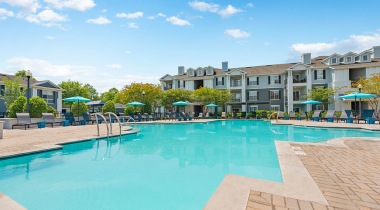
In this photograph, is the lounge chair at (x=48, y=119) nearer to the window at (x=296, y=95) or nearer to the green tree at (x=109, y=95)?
the window at (x=296, y=95)

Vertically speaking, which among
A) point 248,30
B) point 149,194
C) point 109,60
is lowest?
point 149,194

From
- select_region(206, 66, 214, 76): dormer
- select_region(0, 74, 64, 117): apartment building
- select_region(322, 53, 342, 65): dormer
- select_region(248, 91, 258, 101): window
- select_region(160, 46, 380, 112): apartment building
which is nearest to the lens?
select_region(160, 46, 380, 112): apartment building

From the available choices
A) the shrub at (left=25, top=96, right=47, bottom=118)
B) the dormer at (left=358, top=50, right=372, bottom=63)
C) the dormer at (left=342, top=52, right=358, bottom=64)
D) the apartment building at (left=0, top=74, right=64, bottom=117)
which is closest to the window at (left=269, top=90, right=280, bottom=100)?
the dormer at (left=342, top=52, right=358, bottom=64)

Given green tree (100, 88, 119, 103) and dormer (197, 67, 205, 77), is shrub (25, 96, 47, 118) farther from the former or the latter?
green tree (100, 88, 119, 103)

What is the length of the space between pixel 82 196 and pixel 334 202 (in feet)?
14.2

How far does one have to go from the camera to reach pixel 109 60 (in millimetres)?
18891

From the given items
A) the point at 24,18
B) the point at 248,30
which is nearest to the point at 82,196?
the point at 24,18

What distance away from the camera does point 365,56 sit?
29594 mm

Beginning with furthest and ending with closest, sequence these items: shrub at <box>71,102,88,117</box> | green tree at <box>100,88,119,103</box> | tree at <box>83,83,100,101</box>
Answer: tree at <box>83,83,100,101</box> → green tree at <box>100,88,119,103</box> → shrub at <box>71,102,88,117</box>

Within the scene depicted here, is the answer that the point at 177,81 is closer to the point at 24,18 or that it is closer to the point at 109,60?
the point at 109,60

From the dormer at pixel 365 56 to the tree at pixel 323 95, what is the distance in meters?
6.42

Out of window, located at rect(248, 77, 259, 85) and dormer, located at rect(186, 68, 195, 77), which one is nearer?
window, located at rect(248, 77, 259, 85)

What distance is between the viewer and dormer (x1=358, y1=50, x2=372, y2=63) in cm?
2919

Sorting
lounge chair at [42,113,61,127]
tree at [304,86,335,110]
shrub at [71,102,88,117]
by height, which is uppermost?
tree at [304,86,335,110]
